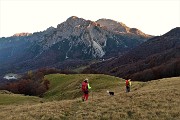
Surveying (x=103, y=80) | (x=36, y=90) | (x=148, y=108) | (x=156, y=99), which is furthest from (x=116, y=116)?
(x=36, y=90)

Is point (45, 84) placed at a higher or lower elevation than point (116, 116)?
higher

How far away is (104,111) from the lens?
36812 mm

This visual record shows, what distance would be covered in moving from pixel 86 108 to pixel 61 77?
8155cm

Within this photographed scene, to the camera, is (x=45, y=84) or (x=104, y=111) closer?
(x=104, y=111)

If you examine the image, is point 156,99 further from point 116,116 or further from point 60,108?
point 60,108

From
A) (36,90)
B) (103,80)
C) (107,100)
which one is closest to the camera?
(107,100)

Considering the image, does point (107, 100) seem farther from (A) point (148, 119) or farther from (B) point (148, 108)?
(A) point (148, 119)

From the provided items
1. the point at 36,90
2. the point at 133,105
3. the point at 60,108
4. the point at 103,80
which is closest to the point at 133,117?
the point at 133,105

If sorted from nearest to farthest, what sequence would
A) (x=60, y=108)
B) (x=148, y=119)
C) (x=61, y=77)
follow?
(x=148, y=119), (x=60, y=108), (x=61, y=77)

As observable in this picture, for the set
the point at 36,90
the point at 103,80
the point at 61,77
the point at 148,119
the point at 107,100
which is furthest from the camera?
the point at 61,77

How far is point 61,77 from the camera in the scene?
11994cm

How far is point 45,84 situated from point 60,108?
76.0 metres

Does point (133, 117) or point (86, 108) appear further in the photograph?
point (86, 108)

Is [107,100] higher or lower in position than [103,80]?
lower
